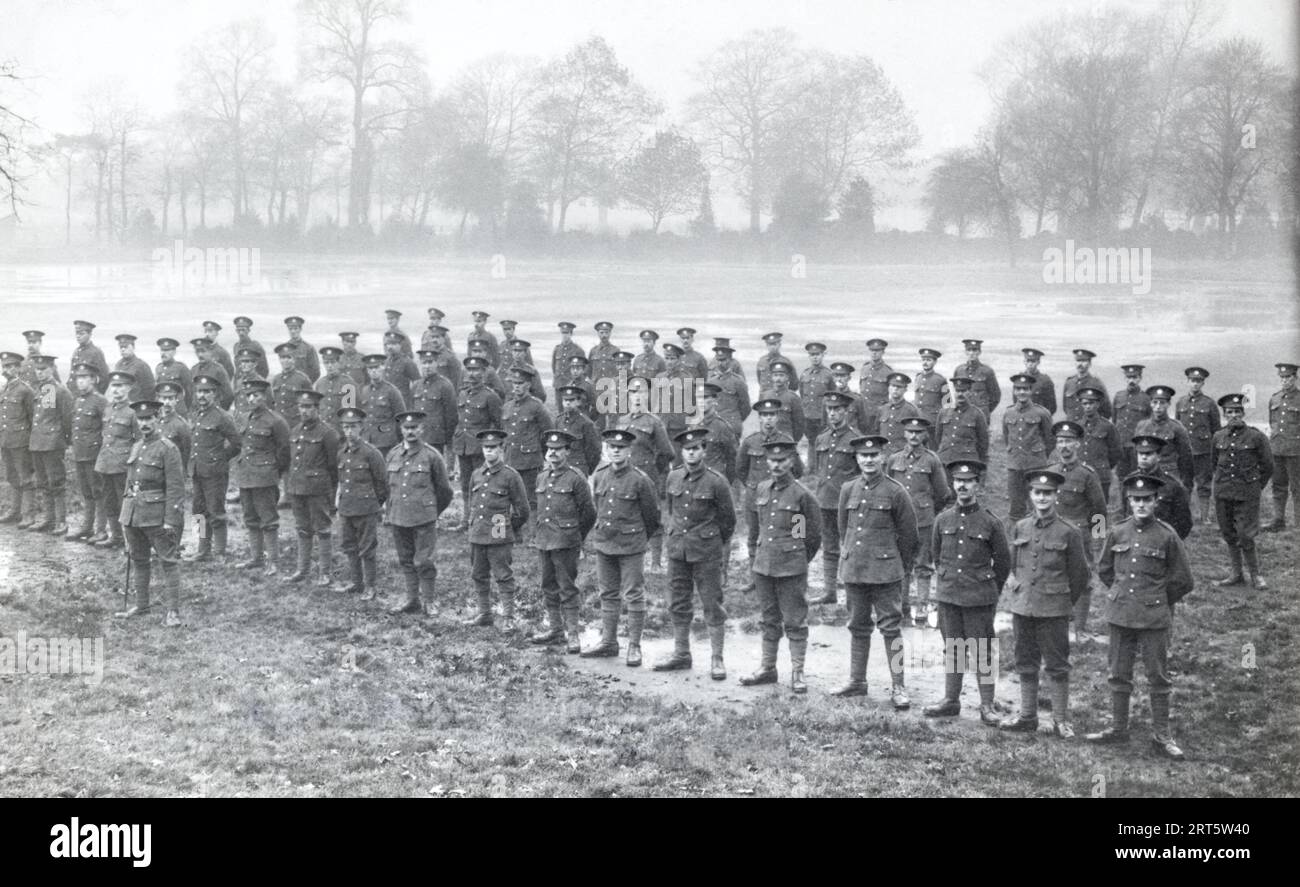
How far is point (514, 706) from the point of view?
7.71 m

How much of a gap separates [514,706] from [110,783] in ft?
8.32

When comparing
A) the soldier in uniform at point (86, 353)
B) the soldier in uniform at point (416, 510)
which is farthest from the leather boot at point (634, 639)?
the soldier in uniform at point (86, 353)

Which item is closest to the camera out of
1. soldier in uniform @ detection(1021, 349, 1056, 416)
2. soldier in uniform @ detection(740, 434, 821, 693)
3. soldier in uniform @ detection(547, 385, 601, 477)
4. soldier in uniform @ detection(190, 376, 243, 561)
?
soldier in uniform @ detection(740, 434, 821, 693)

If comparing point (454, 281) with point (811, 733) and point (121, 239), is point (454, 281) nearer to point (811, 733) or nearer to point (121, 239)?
point (121, 239)

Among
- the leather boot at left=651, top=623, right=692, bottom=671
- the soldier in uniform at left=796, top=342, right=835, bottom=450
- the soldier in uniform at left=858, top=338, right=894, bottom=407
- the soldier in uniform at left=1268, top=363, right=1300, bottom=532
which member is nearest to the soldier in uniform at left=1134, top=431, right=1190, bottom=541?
the soldier in uniform at left=1268, top=363, right=1300, bottom=532

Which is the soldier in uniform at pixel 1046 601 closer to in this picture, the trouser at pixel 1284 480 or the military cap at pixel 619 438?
the military cap at pixel 619 438

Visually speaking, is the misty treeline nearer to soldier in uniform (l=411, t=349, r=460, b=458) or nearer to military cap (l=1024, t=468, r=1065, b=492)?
soldier in uniform (l=411, t=349, r=460, b=458)

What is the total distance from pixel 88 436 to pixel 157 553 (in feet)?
10.0

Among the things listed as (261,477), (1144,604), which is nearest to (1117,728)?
(1144,604)

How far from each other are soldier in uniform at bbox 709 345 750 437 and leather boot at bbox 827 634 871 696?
4.84 metres

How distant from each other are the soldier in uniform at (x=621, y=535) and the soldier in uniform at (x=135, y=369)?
694cm

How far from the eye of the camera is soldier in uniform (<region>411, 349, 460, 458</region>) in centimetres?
1276

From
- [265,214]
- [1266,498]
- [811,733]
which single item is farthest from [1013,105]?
[811,733]

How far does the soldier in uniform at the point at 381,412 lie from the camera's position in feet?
40.8
